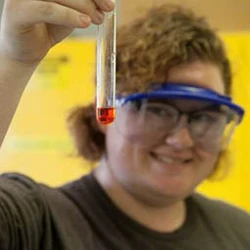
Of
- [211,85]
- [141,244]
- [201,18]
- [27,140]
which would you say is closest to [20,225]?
[141,244]

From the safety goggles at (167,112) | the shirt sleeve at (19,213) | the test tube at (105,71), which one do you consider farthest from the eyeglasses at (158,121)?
the test tube at (105,71)

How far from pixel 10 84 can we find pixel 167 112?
0.51m

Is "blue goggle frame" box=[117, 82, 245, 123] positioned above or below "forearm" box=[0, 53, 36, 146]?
below

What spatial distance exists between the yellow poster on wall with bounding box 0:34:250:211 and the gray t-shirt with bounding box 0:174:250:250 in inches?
23.1

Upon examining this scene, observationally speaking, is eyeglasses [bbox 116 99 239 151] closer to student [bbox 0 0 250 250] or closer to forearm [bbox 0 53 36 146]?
student [bbox 0 0 250 250]

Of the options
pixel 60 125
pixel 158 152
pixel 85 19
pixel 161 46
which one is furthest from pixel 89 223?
pixel 60 125

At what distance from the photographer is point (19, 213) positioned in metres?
0.90

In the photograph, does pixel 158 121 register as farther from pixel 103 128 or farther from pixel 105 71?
pixel 105 71

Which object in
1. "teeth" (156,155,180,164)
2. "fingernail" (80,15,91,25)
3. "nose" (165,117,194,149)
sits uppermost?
"fingernail" (80,15,91,25)

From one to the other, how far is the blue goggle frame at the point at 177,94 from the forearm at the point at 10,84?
45 cm

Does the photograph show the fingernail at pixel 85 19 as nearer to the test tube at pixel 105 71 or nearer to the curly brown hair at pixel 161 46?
the test tube at pixel 105 71

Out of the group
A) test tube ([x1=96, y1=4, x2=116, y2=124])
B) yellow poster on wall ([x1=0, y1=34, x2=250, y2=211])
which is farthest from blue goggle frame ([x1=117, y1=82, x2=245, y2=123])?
yellow poster on wall ([x1=0, y1=34, x2=250, y2=211])

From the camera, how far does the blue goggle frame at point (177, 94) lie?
1.16 m

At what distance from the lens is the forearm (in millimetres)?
733
